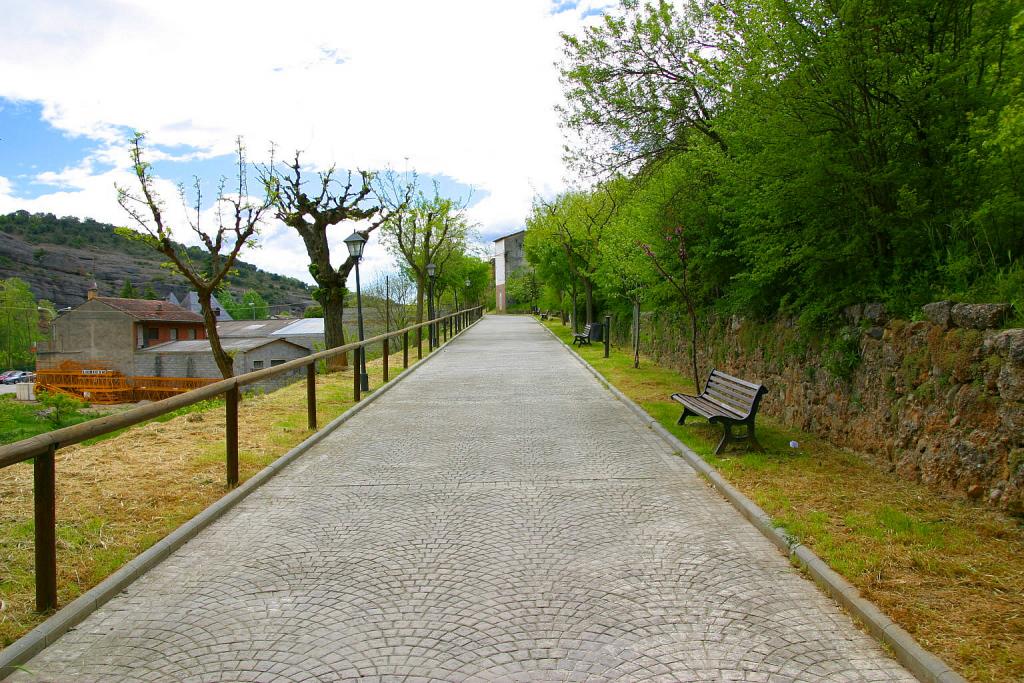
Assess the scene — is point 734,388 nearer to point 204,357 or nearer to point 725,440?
point 725,440

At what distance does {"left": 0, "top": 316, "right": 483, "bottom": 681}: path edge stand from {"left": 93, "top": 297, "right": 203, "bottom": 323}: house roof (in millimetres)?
53372

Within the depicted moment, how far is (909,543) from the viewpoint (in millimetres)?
4281

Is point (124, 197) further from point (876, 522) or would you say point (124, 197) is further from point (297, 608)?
point (876, 522)

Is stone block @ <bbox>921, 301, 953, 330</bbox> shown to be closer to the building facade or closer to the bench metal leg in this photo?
the bench metal leg

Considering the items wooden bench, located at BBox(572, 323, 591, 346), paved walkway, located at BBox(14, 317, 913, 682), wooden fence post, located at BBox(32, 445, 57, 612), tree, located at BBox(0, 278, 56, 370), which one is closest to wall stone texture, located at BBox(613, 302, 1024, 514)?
paved walkway, located at BBox(14, 317, 913, 682)

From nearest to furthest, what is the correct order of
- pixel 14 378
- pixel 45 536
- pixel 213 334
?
pixel 45 536
pixel 213 334
pixel 14 378

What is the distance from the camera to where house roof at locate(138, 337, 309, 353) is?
47688 millimetres

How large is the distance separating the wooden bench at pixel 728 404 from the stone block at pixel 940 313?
1672 mm

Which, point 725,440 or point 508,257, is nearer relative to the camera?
point 725,440

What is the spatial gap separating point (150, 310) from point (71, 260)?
6898 cm

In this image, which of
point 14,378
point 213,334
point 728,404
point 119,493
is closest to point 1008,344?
point 728,404

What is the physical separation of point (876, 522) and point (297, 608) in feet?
12.6

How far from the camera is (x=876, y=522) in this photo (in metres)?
4.70

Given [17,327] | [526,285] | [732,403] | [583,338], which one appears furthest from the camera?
[17,327]
